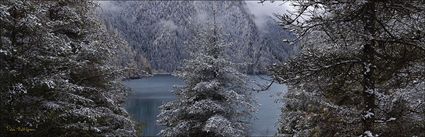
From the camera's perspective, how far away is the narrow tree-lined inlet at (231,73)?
225 inches

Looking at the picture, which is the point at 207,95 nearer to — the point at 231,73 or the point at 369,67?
the point at 231,73

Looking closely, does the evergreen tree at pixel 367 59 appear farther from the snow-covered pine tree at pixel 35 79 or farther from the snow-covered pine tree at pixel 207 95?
the snow-covered pine tree at pixel 207 95

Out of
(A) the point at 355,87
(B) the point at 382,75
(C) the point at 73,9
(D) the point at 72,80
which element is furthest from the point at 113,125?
(B) the point at 382,75

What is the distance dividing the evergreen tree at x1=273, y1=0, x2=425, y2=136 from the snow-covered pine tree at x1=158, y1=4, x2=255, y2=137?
38.5ft

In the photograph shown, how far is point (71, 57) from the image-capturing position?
1152cm

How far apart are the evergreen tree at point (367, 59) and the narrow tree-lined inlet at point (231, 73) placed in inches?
0.5

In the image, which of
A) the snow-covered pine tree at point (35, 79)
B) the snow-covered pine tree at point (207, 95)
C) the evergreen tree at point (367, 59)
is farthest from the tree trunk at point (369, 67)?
the snow-covered pine tree at point (207, 95)

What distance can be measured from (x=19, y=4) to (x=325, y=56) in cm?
615

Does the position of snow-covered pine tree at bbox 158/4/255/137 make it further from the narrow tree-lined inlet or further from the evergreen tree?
the evergreen tree

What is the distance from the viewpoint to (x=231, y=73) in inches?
760

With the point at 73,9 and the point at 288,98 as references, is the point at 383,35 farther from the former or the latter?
the point at 288,98

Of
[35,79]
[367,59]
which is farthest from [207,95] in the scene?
[367,59]

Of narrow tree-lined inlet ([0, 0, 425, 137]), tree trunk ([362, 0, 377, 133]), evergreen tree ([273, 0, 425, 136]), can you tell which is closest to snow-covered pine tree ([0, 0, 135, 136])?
narrow tree-lined inlet ([0, 0, 425, 137])

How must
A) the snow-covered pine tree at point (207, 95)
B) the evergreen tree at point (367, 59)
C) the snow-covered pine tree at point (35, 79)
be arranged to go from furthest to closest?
1. the snow-covered pine tree at point (207, 95)
2. the snow-covered pine tree at point (35, 79)
3. the evergreen tree at point (367, 59)
